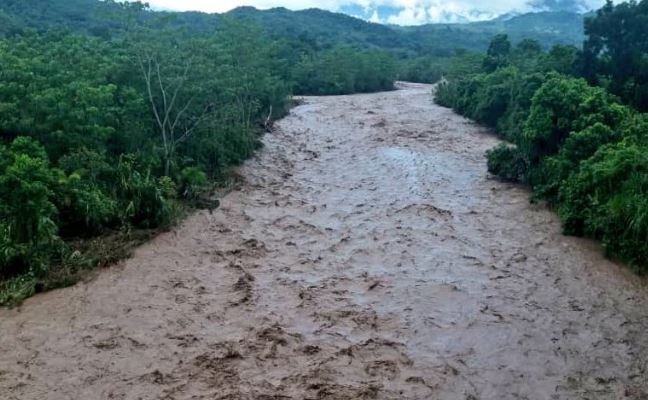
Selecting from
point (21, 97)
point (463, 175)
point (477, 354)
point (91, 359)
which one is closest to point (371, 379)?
point (477, 354)

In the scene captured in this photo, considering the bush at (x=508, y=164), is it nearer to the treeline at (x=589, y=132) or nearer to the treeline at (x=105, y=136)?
the treeline at (x=589, y=132)

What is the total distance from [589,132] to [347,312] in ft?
29.9

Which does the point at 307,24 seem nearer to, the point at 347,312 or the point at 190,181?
the point at 190,181

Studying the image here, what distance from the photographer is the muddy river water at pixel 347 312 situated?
30.6 feet

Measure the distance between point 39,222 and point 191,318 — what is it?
3.76 metres

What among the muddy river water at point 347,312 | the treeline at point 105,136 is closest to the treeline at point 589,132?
the muddy river water at point 347,312

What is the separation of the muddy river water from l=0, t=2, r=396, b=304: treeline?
1117mm

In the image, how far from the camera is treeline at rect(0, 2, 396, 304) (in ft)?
40.1

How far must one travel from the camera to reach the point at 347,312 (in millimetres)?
11547

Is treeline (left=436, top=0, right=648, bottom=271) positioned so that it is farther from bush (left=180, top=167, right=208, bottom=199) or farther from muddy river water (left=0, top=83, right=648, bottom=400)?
bush (left=180, top=167, right=208, bottom=199)

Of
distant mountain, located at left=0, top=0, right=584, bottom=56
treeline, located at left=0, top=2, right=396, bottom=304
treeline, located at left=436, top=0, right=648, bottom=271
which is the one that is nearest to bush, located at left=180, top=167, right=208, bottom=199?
treeline, located at left=0, top=2, right=396, bottom=304

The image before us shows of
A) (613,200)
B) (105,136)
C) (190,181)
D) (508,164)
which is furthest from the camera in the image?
(508,164)

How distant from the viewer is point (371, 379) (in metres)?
9.38

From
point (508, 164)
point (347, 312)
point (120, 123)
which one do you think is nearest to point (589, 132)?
point (508, 164)
